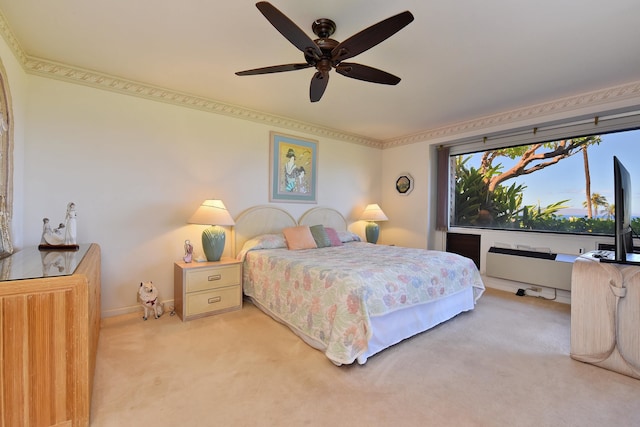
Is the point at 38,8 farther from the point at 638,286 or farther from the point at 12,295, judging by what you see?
the point at 638,286

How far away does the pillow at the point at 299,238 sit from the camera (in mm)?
3551

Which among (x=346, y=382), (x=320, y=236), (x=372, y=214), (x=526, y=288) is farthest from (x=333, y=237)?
(x=526, y=288)

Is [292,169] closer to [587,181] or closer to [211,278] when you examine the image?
[211,278]

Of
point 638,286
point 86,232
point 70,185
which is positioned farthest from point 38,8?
point 638,286

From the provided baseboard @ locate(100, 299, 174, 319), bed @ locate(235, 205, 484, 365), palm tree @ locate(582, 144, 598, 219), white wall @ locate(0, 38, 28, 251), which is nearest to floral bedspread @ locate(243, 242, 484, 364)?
bed @ locate(235, 205, 484, 365)

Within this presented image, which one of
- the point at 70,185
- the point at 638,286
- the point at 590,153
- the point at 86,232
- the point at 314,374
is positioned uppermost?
the point at 590,153

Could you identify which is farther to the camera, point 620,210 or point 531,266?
point 531,266

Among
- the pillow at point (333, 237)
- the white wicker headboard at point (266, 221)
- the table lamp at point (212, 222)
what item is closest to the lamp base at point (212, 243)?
the table lamp at point (212, 222)

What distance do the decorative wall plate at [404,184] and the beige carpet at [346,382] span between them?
8.87 feet

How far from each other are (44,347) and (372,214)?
412cm

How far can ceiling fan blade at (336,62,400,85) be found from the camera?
1913 mm

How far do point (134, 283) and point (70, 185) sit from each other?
1137 mm

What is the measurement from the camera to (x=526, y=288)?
3.84m

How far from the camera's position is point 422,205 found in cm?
475
